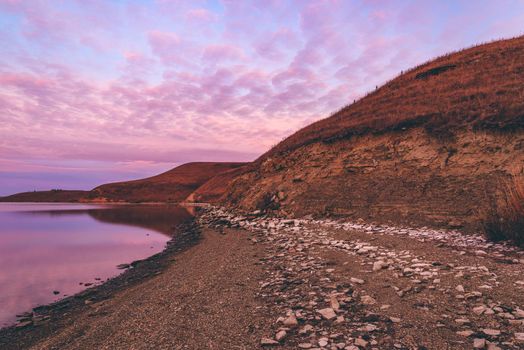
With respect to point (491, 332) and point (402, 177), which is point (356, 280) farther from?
point (402, 177)

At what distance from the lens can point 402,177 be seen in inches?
765

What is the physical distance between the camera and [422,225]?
15859mm

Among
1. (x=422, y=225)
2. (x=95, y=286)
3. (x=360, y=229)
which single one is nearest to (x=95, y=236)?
(x=95, y=286)

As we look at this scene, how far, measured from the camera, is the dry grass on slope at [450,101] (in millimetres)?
18719

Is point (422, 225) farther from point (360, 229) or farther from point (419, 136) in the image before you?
point (419, 136)

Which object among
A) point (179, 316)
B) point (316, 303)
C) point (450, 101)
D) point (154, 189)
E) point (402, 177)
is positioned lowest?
point (179, 316)

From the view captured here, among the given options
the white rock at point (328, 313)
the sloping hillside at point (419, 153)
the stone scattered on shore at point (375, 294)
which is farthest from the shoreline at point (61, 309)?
the sloping hillside at point (419, 153)

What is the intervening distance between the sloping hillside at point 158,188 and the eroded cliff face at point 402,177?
89.9 meters

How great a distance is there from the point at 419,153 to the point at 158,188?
113 metres

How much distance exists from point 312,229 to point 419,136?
32.6 feet

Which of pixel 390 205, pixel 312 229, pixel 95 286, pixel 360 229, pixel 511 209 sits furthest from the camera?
pixel 390 205

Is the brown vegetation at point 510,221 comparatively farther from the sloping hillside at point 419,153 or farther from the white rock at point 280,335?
the white rock at point 280,335

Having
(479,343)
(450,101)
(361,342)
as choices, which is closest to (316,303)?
(361,342)

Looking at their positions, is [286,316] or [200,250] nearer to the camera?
[286,316]
